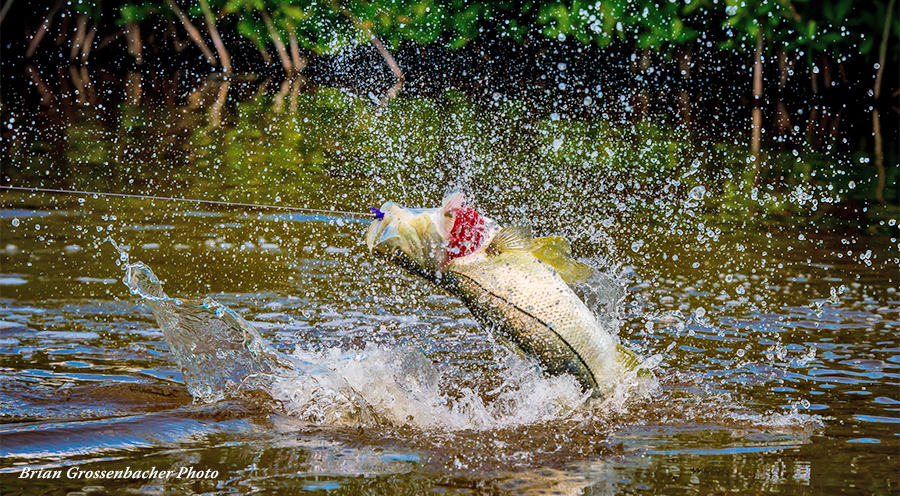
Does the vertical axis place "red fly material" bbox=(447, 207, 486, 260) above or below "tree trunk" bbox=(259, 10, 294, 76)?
below

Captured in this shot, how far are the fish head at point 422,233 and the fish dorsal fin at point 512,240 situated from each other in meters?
0.11

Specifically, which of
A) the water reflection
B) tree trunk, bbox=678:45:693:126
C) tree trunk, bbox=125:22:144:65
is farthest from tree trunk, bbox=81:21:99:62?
tree trunk, bbox=678:45:693:126

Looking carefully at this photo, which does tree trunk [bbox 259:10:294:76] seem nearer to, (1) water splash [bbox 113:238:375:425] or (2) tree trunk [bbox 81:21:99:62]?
(2) tree trunk [bbox 81:21:99:62]

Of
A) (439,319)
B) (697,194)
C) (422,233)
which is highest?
(697,194)

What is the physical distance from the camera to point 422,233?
3984 millimetres

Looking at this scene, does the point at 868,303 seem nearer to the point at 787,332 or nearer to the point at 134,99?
the point at 787,332

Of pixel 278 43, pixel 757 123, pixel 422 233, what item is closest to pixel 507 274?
pixel 422 233

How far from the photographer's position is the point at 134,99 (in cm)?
1664

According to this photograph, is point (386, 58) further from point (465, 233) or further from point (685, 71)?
point (465, 233)

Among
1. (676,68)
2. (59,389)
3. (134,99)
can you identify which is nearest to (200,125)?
(134,99)

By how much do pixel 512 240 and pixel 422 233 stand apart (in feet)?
1.18

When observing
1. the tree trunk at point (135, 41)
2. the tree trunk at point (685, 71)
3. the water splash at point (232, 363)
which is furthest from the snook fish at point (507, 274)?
the tree trunk at point (135, 41)

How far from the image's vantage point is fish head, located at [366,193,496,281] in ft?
13.0

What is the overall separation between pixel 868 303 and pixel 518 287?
11.1ft
